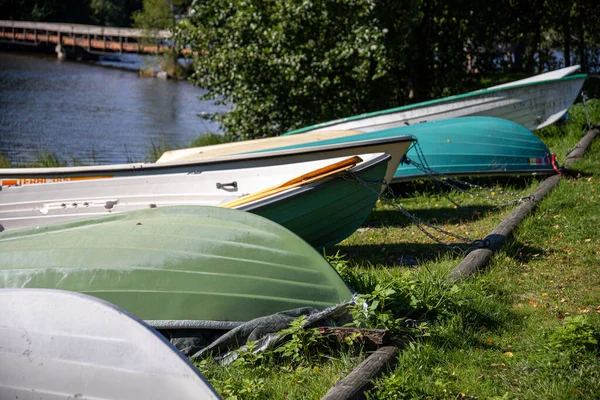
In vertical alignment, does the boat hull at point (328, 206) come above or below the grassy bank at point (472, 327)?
above

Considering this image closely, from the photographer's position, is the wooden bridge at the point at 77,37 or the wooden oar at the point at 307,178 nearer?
the wooden oar at the point at 307,178

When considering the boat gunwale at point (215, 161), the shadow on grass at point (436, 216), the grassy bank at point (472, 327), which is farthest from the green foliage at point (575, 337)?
the shadow on grass at point (436, 216)

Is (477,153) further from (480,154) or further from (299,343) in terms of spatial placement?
(299,343)

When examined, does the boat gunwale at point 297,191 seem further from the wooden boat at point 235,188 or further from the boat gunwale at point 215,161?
the boat gunwale at point 215,161

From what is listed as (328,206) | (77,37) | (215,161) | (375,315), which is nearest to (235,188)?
(215,161)

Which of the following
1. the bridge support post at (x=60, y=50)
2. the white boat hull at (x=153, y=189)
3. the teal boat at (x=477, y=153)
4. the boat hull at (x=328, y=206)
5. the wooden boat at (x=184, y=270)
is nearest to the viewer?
the wooden boat at (x=184, y=270)

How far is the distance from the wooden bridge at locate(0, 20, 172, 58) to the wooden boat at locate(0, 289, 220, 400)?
46.9 metres

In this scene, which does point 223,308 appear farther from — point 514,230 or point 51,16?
point 51,16

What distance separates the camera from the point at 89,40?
5331 cm

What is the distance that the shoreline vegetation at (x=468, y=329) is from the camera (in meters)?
3.58

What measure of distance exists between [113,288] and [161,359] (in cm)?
119

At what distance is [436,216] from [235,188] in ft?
8.12

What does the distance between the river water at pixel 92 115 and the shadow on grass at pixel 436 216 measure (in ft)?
23.9

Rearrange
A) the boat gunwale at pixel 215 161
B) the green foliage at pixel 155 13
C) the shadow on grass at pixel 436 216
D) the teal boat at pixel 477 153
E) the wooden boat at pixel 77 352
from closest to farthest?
the wooden boat at pixel 77 352
the boat gunwale at pixel 215 161
the shadow on grass at pixel 436 216
the teal boat at pixel 477 153
the green foliage at pixel 155 13
